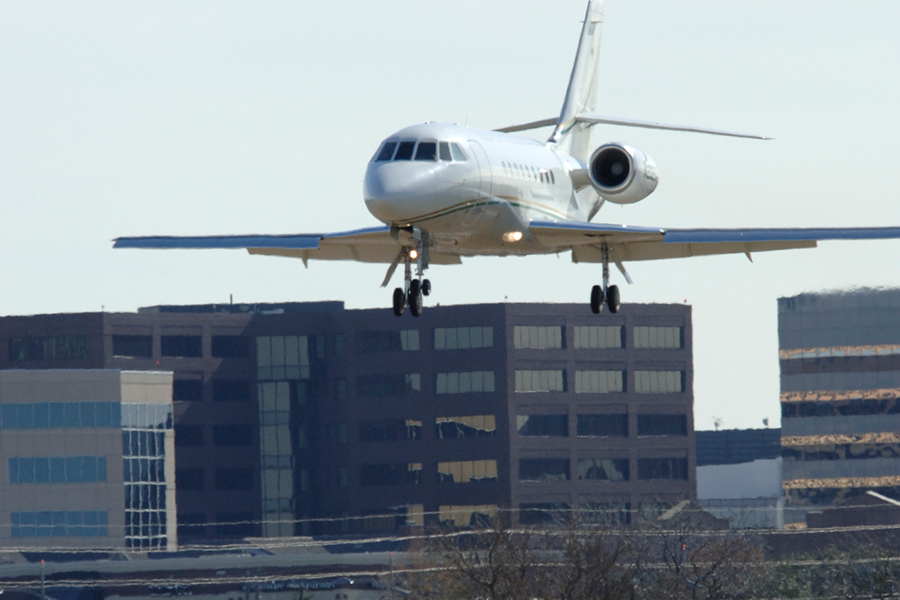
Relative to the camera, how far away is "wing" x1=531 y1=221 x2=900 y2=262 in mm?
41719

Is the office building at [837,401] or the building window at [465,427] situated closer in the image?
the building window at [465,427]

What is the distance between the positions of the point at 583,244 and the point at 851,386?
10640 centimetres

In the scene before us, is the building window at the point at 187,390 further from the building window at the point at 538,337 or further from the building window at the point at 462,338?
the building window at the point at 538,337

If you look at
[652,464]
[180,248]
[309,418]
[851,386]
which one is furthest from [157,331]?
[180,248]

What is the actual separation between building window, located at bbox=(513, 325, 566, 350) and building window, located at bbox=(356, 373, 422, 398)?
891 cm

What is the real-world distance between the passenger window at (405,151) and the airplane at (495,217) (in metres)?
0.02

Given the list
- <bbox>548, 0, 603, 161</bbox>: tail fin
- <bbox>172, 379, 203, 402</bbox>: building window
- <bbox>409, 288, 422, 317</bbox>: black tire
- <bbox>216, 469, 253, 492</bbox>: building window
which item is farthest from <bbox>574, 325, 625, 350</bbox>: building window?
<bbox>409, 288, 422, 317</bbox>: black tire

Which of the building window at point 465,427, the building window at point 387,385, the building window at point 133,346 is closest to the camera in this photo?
the building window at point 465,427

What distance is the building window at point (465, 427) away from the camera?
139500 mm

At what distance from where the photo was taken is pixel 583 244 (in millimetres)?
44750

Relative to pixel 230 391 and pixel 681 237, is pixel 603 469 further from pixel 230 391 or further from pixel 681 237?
pixel 681 237

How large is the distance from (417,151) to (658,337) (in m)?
108

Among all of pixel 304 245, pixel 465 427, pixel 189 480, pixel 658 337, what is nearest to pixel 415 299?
pixel 304 245

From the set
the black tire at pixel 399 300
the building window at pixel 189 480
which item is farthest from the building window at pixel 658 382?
the black tire at pixel 399 300
